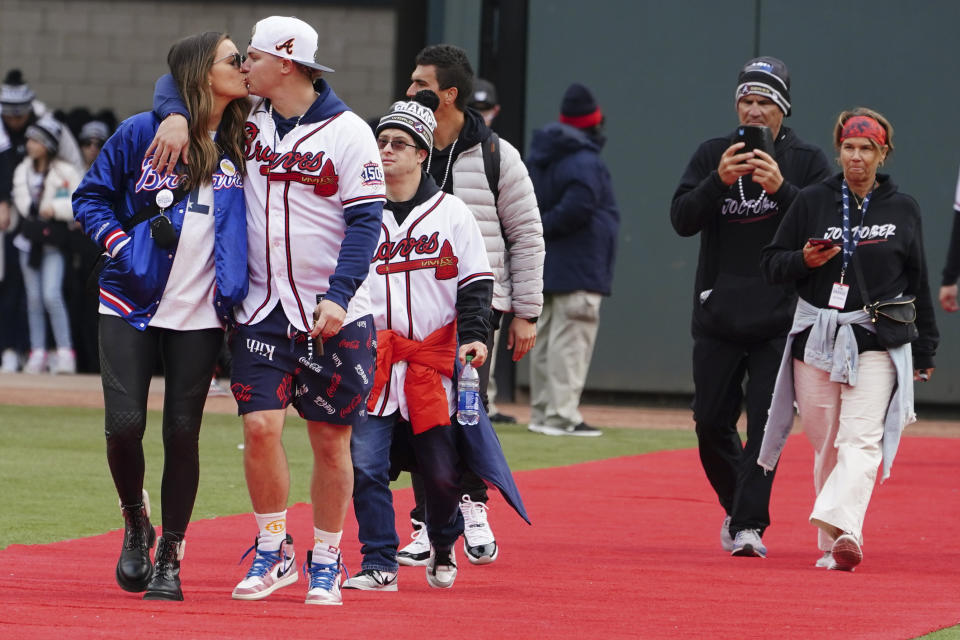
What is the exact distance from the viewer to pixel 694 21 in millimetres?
15758

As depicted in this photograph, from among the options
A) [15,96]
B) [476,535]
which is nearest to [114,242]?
[476,535]

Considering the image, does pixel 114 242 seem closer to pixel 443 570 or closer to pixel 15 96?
pixel 443 570

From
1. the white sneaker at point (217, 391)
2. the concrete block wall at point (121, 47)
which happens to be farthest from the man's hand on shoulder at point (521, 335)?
the concrete block wall at point (121, 47)

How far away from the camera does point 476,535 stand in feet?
23.4

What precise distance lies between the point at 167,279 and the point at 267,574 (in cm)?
102

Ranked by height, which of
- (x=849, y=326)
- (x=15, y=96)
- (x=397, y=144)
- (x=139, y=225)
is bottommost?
(x=849, y=326)

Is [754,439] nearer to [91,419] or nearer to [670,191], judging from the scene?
[91,419]

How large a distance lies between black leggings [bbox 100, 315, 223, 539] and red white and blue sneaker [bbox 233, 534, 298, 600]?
271 millimetres

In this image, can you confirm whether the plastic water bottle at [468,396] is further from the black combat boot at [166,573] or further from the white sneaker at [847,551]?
the white sneaker at [847,551]

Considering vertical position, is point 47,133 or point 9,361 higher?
point 47,133

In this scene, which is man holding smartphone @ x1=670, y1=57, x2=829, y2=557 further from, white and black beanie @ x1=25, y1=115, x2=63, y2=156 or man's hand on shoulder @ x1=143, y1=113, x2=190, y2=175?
white and black beanie @ x1=25, y1=115, x2=63, y2=156

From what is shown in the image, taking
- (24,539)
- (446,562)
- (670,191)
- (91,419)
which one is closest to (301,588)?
(446,562)

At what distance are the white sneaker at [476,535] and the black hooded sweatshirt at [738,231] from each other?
145cm

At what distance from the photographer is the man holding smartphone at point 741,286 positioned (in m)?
7.73
